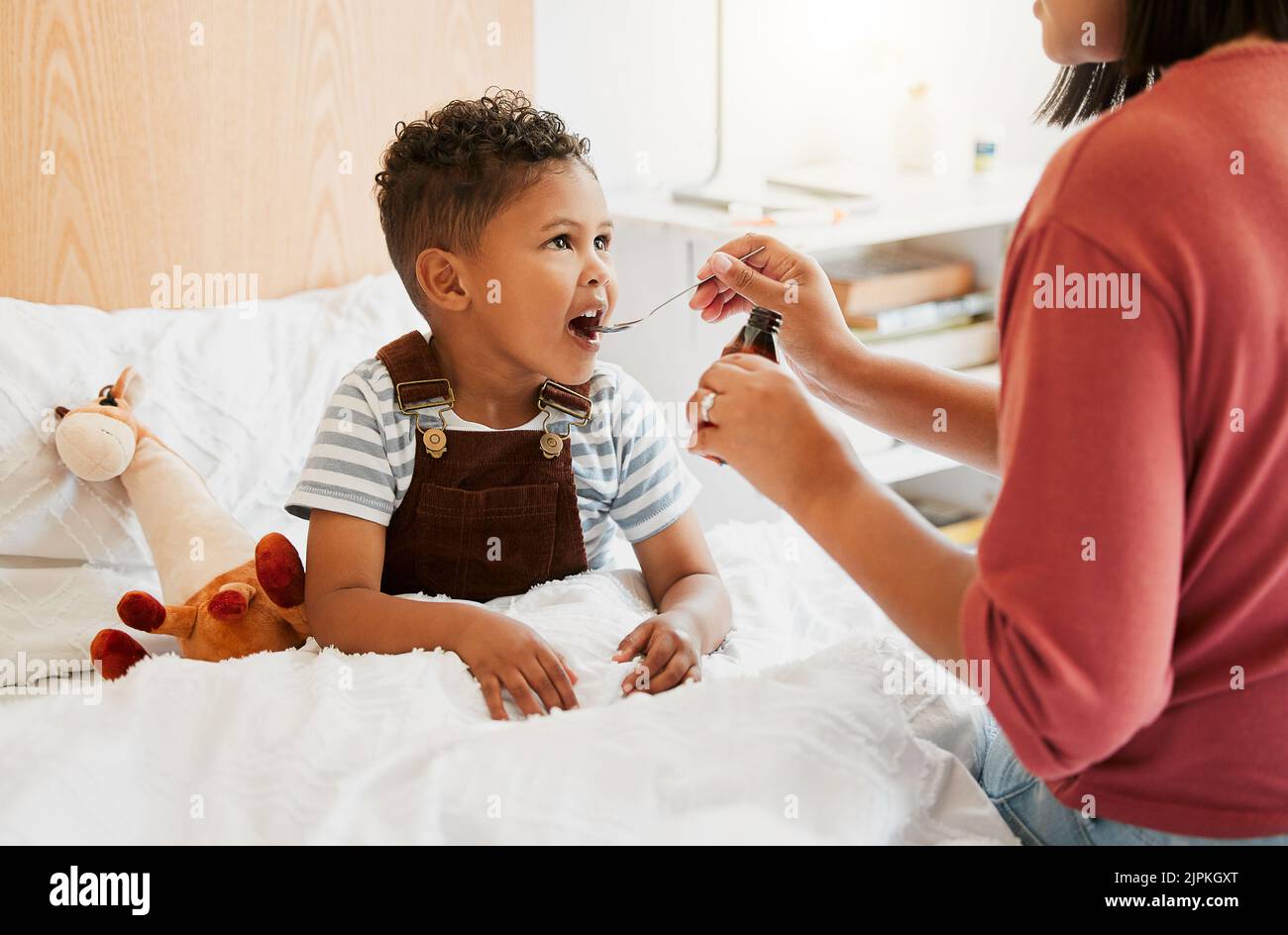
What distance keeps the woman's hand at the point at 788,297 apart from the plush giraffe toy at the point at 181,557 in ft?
1.53

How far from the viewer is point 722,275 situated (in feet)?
3.51

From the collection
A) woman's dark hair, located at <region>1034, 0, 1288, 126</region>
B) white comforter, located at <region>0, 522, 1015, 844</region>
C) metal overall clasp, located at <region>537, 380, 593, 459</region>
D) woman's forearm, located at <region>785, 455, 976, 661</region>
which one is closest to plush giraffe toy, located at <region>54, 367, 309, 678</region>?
white comforter, located at <region>0, 522, 1015, 844</region>

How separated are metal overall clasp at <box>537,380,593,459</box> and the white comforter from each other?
0.30m

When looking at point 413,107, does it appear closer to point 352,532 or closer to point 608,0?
point 608,0

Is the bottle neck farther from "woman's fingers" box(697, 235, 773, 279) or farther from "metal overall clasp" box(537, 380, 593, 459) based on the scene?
"metal overall clasp" box(537, 380, 593, 459)

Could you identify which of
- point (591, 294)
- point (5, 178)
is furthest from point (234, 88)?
point (591, 294)

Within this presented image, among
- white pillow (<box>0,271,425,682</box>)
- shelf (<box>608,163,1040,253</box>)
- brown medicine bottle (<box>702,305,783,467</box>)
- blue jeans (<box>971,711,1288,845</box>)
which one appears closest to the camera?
blue jeans (<box>971,711,1288,845</box>)

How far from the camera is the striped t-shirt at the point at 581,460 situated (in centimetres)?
116

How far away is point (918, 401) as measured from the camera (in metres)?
1.05

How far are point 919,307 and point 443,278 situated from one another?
1086 millimetres

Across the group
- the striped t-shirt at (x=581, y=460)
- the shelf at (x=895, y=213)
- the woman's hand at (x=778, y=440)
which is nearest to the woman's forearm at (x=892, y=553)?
the woman's hand at (x=778, y=440)

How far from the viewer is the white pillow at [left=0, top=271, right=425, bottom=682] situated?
130 cm
